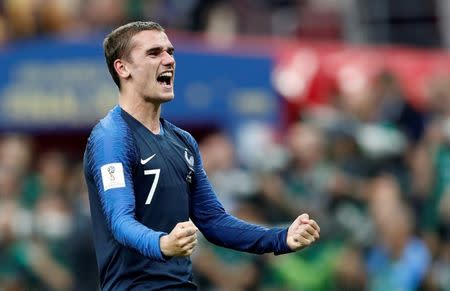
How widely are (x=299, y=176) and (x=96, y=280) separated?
214cm

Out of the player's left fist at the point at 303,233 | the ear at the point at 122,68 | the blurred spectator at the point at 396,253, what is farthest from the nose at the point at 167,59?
the blurred spectator at the point at 396,253

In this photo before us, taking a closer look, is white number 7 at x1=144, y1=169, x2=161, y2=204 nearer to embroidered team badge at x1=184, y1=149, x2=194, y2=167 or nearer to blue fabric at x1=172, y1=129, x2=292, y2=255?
embroidered team badge at x1=184, y1=149, x2=194, y2=167

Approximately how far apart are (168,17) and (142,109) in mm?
9868

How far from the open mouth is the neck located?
11 centimetres

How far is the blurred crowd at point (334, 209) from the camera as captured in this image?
1120cm

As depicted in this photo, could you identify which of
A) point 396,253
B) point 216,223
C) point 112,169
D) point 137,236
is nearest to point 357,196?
point 396,253

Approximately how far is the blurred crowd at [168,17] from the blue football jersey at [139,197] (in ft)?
28.1

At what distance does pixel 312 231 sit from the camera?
6762mm

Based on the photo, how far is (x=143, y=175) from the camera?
22.5 feet

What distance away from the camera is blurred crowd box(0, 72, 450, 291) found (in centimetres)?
1120

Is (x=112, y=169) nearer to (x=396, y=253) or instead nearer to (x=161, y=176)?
(x=161, y=176)

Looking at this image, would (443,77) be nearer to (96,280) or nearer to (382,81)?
(382,81)

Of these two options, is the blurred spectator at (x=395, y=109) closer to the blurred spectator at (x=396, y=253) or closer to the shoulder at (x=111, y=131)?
the blurred spectator at (x=396, y=253)

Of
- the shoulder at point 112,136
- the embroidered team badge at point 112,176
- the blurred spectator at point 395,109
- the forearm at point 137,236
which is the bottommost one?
the blurred spectator at point 395,109
